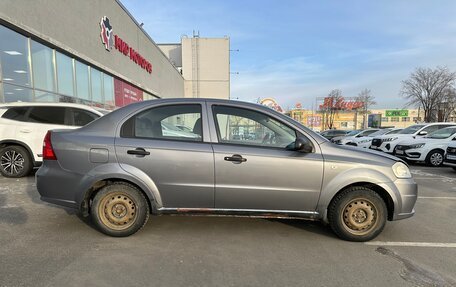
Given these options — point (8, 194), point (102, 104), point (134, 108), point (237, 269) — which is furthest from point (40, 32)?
point (237, 269)

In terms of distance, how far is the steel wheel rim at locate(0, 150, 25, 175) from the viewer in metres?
7.26

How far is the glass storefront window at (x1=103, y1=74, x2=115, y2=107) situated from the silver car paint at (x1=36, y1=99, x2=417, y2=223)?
13.3 meters

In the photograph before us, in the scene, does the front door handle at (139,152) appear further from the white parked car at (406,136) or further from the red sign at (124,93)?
the red sign at (124,93)

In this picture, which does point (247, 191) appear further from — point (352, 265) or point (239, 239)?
point (352, 265)

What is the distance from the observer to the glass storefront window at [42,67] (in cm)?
1057

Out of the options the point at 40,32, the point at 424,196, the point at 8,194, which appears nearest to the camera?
the point at 8,194

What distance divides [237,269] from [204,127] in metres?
1.71

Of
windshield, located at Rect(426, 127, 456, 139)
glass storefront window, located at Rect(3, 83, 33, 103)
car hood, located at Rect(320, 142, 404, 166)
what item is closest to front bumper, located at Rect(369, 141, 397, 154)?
windshield, located at Rect(426, 127, 456, 139)

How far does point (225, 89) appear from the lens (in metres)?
43.0

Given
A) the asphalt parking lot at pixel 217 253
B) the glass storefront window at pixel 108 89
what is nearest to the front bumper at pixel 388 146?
the asphalt parking lot at pixel 217 253

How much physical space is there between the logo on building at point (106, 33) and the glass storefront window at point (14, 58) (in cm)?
540

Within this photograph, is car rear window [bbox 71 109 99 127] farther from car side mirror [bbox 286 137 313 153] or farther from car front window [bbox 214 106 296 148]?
car side mirror [bbox 286 137 313 153]

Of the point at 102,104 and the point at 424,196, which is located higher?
the point at 102,104

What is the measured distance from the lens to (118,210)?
3.88 metres
